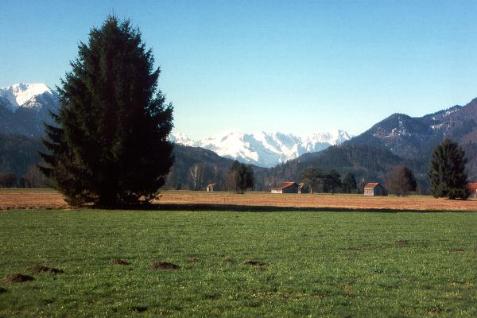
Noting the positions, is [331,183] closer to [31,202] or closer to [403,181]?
[403,181]

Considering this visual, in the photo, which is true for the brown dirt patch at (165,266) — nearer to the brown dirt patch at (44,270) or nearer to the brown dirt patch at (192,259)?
the brown dirt patch at (192,259)

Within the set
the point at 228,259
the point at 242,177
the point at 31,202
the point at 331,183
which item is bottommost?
the point at 228,259

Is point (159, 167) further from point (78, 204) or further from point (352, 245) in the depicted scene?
point (352, 245)

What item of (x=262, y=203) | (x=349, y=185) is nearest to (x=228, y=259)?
(x=262, y=203)

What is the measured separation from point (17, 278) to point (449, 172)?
101m

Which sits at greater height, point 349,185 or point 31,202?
point 349,185

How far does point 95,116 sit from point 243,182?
94933 mm

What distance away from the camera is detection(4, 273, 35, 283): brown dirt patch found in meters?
13.9

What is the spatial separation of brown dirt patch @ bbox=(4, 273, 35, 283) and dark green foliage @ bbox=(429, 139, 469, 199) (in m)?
100

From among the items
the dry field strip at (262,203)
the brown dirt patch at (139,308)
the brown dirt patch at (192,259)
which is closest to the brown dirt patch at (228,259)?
the brown dirt patch at (192,259)

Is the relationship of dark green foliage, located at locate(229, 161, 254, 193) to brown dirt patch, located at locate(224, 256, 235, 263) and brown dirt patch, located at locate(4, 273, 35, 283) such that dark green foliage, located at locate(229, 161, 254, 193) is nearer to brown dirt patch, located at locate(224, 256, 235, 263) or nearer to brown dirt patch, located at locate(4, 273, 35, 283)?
brown dirt patch, located at locate(224, 256, 235, 263)

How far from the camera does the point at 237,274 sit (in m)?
15.6

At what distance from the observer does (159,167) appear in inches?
2055

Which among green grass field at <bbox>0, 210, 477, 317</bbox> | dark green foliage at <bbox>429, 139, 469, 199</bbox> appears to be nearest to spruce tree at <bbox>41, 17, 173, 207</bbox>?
green grass field at <bbox>0, 210, 477, 317</bbox>
